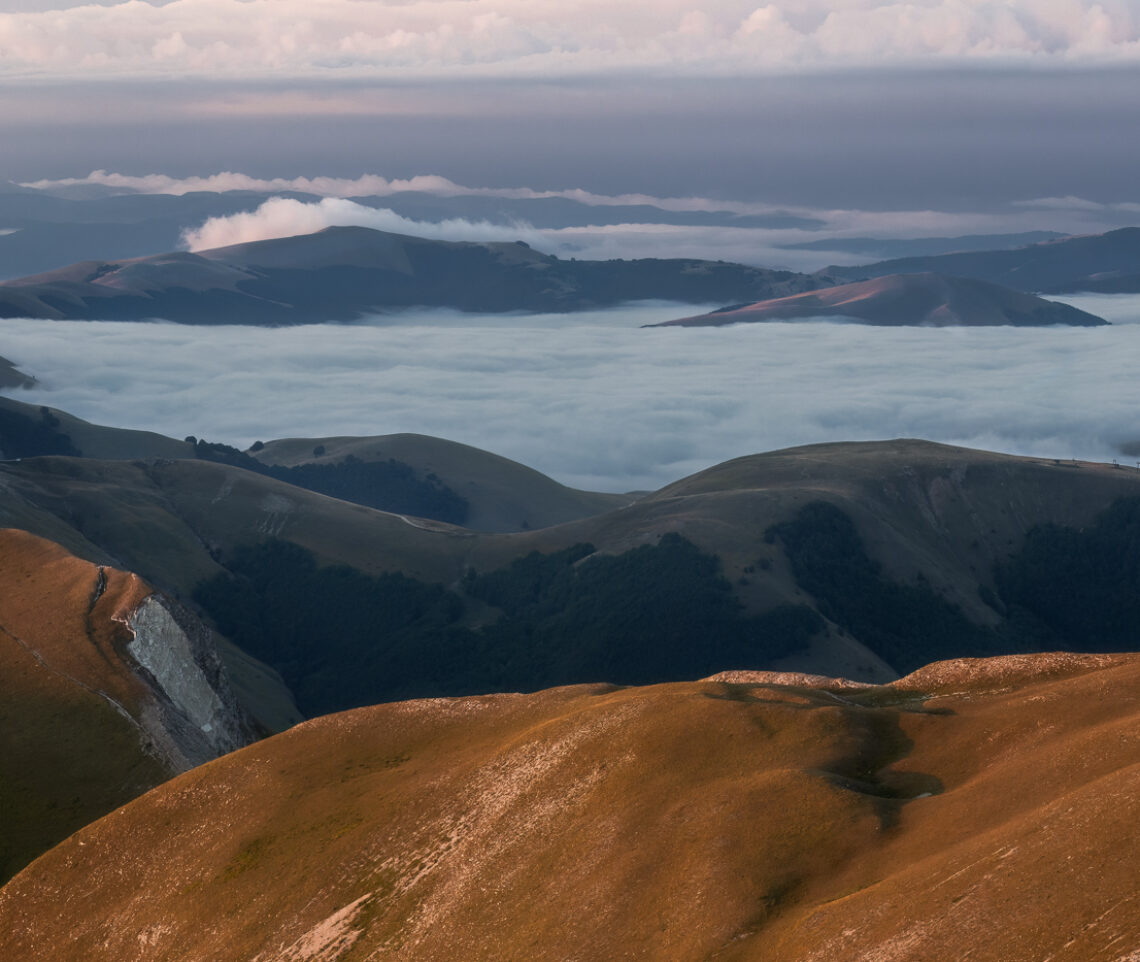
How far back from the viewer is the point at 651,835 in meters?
61.5

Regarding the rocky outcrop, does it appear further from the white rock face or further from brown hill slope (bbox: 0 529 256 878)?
brown hill slope (bbox: 0 529 256 878)

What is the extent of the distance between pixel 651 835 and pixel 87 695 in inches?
2670

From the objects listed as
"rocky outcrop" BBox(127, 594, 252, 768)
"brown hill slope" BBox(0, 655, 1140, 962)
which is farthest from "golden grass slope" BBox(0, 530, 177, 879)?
"brown hill slope" BBox(0, 655, 1140, 962)

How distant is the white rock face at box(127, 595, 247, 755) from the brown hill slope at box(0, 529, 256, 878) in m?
0.15

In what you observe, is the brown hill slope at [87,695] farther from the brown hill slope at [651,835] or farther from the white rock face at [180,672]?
the brown hill slope at [651,835]

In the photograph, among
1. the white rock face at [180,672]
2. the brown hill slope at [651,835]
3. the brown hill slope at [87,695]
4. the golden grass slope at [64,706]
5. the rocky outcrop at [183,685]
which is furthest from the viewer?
the white rock face at [180,672]

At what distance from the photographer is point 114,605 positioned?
127 m

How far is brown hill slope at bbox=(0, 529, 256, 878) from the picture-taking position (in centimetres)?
9900

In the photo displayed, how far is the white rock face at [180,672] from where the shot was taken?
123 meters

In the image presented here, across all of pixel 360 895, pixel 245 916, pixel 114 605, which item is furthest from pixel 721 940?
pixel 114 605

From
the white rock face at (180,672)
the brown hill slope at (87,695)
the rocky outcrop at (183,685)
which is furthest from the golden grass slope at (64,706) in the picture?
the rocky outcrop at (183,685)

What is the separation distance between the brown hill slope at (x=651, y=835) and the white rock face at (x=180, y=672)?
134ft

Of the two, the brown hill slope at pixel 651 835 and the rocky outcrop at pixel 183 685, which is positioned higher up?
the brown hill slope at pixel 651 835

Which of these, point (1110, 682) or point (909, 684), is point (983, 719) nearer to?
point (1110, 682)
